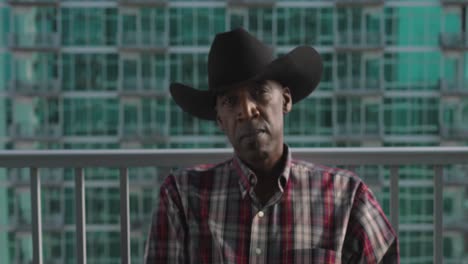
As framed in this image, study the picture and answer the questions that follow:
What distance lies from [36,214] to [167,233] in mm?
462

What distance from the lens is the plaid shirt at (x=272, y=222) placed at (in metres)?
0.75

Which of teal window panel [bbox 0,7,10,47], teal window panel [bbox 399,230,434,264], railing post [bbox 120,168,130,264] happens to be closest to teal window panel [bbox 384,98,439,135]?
teal window panel [bbox 399,230,434,264]

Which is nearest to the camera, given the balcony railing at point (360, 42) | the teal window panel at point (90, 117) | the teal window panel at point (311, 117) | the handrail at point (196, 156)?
the handrail at point (196, 156)

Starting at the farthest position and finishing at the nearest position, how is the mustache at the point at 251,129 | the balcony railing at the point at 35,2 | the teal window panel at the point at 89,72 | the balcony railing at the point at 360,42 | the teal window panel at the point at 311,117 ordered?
the teal window panel at the point at 311,117 → the teal window panel at the point at 89,72 → the balcony railing at the point at 360,42 → the balcony railing at the point at 35,2 → the mustache at the point at 251,129

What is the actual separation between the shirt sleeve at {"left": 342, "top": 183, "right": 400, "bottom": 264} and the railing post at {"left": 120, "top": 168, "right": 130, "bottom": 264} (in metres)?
0.49

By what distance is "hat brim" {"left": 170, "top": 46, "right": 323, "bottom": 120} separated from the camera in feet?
2.44

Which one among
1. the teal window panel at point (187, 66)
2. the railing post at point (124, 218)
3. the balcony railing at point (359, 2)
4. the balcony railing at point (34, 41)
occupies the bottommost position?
the railing post at point (124, 218)

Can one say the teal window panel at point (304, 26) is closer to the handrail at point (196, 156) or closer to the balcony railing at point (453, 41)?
the balcony railing at point (453, 41)

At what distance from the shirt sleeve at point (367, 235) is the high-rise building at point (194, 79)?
9.33 metres

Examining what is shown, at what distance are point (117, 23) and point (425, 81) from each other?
610 centimetres

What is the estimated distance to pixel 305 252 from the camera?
754mm

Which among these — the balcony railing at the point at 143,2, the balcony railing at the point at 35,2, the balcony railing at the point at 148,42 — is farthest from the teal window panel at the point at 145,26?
the balcony railing at the point at 35,2

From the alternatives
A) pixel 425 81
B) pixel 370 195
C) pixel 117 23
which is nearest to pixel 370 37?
pixel 425 81

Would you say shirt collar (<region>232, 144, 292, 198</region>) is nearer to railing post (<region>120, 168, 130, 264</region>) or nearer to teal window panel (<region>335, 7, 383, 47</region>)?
railing post (<region>120, 168, 130, 264</region>)
